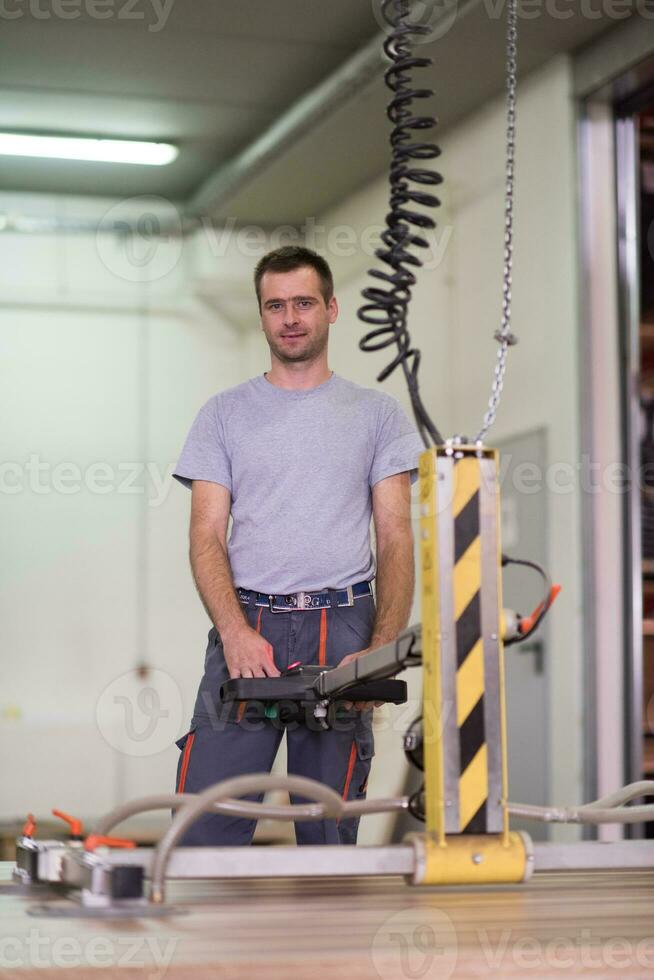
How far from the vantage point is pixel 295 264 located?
8.00 ft

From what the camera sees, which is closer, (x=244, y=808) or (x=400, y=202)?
(x=244, y=808)

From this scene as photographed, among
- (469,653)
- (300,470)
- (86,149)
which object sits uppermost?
(86,149)

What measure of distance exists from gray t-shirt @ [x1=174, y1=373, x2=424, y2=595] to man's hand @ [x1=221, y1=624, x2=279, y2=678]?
115 millimetres

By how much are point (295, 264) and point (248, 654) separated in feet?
2.35

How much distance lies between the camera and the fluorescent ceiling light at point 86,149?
5.77 metres

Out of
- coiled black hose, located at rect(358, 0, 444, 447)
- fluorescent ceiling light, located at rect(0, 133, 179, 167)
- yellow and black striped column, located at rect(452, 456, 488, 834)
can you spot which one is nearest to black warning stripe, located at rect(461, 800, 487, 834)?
yellow and black striped column, located at rect(452, 456, 488, 834)

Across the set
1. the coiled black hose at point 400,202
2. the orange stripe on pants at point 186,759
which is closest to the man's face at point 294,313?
the coiled black hose at point 400,202

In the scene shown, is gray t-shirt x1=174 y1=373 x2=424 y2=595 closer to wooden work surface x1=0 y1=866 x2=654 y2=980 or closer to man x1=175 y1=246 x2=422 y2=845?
man x1=175 y1=246 x2=422 y2=845

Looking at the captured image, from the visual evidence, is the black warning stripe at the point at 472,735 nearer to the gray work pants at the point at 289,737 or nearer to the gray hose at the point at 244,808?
the gray hose at the point at 244,808

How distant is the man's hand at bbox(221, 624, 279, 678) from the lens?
224 centimetres

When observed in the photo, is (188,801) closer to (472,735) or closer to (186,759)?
(472,735)

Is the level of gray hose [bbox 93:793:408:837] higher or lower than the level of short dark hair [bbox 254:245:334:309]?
lower

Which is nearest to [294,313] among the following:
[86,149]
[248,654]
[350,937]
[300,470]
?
[300,470]

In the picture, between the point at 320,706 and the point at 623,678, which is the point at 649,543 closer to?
the point at 623,678
